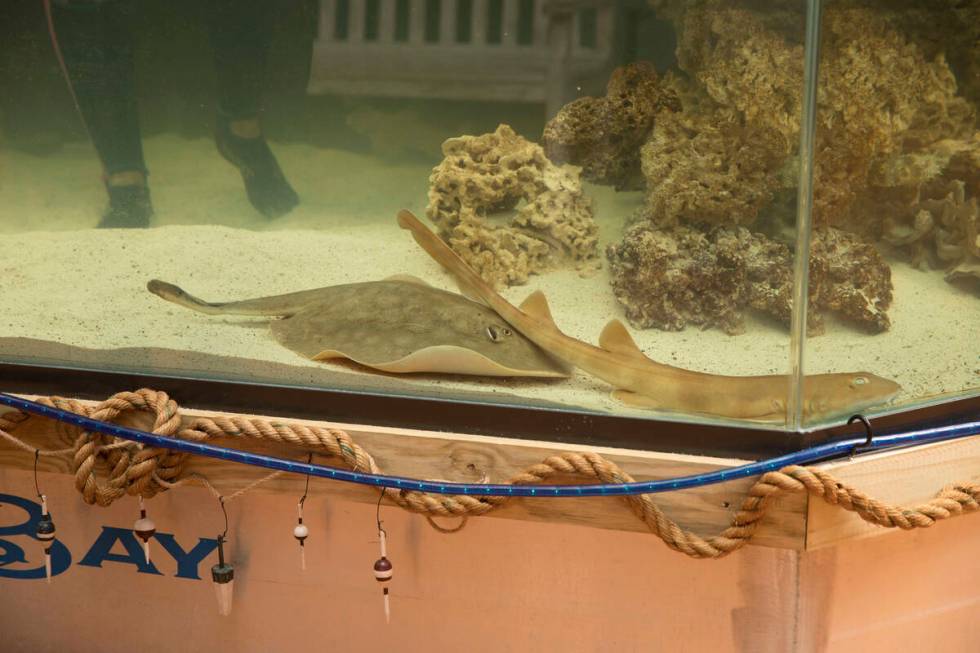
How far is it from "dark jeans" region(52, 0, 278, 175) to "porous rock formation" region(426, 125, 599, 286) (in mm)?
422

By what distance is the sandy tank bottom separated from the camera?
176cm

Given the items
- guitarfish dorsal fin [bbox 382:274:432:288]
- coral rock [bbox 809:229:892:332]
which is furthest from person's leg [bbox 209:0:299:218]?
coral rock [bbox 809:229:892:332]

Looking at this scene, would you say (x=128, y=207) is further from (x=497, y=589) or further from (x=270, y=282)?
(x=497, y=589)

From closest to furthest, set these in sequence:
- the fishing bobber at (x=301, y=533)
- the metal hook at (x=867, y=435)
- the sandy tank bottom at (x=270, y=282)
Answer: the metal hook at (x=867, y=435), the sandy tank bottom at (x=270, y=282), the fishing bobber at (x=301, y=533)

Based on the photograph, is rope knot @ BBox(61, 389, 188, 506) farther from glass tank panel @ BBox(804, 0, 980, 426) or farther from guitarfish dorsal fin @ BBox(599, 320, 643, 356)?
glass tank panel @ BBox(804, 0, 980, 426)

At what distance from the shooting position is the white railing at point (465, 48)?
66.8 inches

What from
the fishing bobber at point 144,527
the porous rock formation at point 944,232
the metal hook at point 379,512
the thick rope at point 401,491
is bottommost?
the fishing bobber at point 144,527

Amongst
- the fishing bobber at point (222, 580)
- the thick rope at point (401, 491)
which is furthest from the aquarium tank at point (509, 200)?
the fishing bobber at point (222, 580)

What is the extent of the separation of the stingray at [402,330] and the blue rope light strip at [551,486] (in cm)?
23

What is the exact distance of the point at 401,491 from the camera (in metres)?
1.81

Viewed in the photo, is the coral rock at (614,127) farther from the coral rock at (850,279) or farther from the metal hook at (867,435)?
the metal hook at (867,435)

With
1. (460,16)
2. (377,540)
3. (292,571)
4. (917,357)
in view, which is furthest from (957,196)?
(292,571)

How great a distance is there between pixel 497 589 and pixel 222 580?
54 cm

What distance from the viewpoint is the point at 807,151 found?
1.61m
